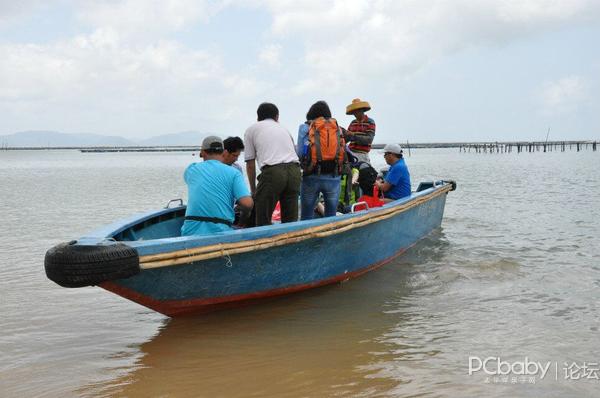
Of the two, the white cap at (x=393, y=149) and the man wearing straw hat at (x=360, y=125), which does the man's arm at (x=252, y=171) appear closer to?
the man wearing straw hat at (x=360, y=125)

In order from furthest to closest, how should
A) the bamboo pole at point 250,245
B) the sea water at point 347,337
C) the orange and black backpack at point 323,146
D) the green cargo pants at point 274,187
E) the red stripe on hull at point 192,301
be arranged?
the orange and black backpack at point 323,146 → the green cargo pants at point 274,187 → the red stripe on hull at point 192,301 → the bamboo pole at point 250,245 → the sea water at point 347,337

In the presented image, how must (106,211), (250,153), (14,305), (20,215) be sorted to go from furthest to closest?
(106,211) → (20,215) → (14,305) → (250,153)

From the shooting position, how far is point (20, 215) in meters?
15.5

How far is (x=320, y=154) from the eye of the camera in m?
6.48

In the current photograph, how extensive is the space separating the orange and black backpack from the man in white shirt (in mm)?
460

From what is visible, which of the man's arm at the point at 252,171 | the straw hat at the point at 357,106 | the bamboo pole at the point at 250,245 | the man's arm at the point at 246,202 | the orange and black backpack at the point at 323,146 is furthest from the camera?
the straw hat at the point at 357,106

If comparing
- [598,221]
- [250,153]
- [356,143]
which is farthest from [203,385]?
[598,221]

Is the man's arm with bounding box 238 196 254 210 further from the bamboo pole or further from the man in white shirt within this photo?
the man in white shirt

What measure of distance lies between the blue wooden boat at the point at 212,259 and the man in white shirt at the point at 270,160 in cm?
59

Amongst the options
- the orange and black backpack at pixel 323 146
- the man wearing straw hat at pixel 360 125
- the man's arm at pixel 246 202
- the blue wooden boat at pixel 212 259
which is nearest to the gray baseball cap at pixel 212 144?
the man's arm at pixel 246 202

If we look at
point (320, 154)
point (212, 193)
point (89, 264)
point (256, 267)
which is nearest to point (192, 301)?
point (256, 267)

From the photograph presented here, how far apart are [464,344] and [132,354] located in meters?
2.94

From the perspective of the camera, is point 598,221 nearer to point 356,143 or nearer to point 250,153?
point 356,143

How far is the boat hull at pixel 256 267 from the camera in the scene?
4.75 m
